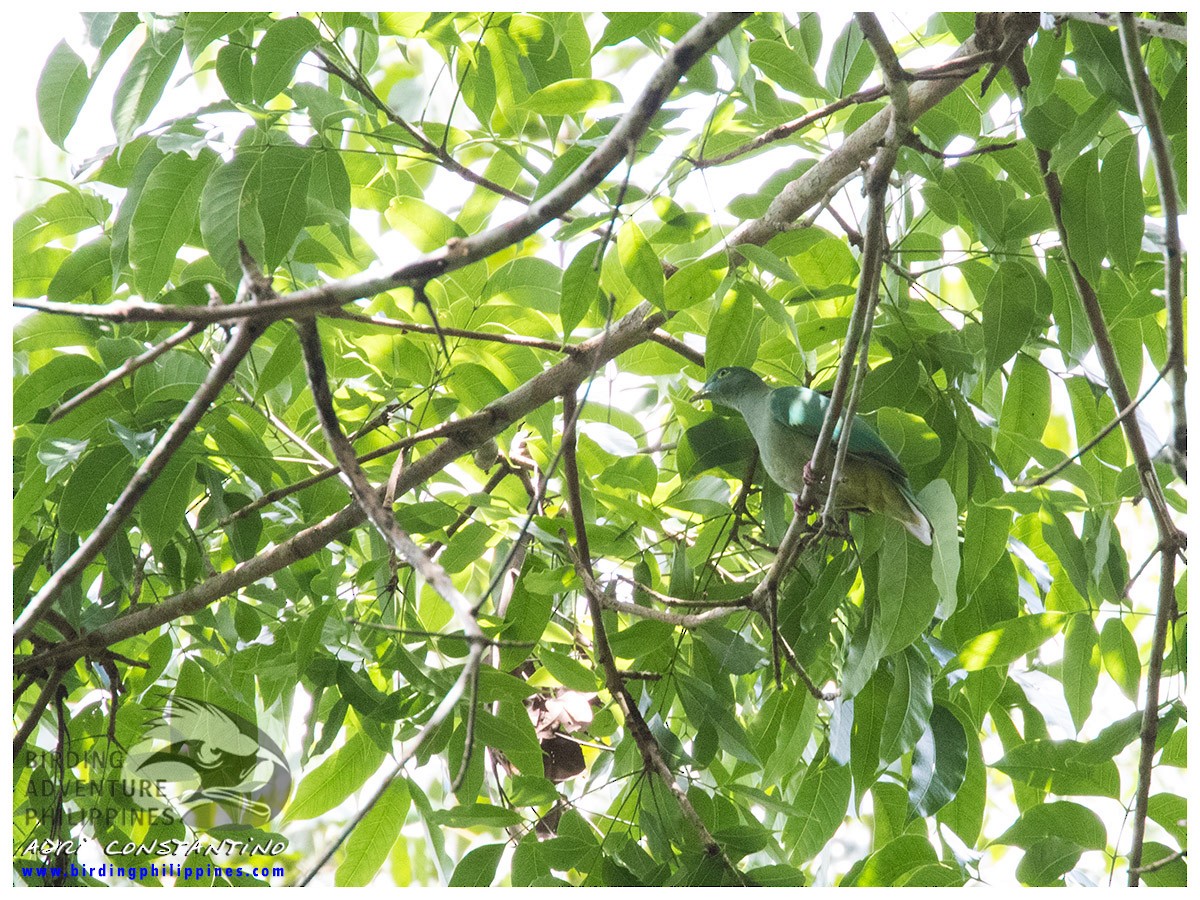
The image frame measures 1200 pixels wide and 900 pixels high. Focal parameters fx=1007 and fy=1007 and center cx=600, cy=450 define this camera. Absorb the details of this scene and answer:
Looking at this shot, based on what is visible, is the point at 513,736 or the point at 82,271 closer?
the point at 513,736

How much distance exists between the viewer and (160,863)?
257 centimetres

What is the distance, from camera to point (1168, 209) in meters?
1.37

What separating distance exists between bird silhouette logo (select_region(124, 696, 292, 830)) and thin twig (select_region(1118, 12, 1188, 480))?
7.27 ft

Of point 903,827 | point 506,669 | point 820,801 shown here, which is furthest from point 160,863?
point 903,827

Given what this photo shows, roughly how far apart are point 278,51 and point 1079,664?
6.65 feet

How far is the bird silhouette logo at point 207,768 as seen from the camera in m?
2.53

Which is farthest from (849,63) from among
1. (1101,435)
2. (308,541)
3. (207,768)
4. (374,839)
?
(207,768)

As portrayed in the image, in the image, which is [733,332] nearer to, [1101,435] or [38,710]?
[1101,435]

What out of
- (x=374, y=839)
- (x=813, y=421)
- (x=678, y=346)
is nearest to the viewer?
(x=374, y=839)

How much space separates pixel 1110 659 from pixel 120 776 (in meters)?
2.43

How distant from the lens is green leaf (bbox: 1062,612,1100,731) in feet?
6.79

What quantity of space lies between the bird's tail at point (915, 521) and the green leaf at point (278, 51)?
1504 mm

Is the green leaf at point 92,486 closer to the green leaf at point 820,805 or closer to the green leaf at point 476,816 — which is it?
the green leaf at point 476,816

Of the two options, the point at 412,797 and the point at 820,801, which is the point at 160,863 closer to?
the point at 412,797
